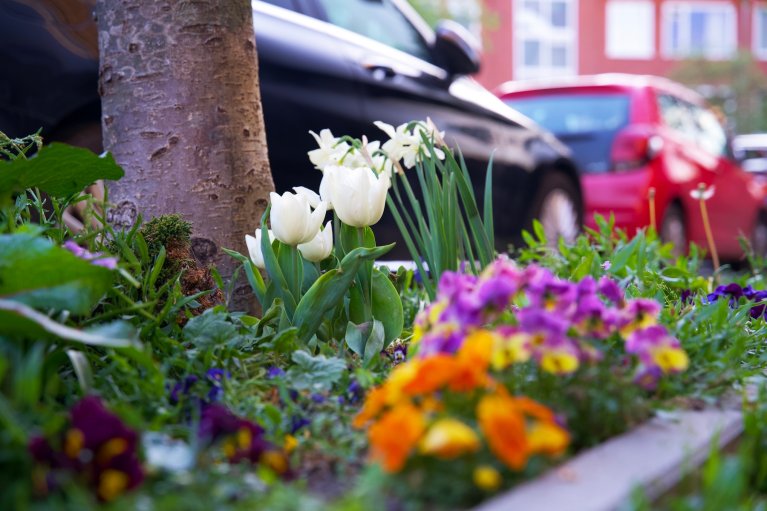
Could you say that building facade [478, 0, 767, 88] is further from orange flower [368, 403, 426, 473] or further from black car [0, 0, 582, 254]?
orange flower [368, 403, 426, 473]

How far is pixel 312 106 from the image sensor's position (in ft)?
12.1

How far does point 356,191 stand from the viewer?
2.16 m

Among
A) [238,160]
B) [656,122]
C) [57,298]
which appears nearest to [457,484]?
[57,298]

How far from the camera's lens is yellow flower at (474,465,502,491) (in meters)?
1.22

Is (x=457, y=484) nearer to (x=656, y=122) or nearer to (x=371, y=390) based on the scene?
(x=371, y=390)

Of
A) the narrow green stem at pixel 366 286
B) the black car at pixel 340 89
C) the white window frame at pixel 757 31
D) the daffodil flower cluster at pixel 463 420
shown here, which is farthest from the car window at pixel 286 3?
the white window frame at pixel 757 31

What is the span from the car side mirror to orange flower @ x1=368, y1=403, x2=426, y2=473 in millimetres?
3482

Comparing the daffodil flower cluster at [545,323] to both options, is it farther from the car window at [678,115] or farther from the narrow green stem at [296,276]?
the car window at [678,115]

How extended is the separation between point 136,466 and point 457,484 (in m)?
0.44

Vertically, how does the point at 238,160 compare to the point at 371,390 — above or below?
above

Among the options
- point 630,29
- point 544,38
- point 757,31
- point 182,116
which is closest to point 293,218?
point 182,116

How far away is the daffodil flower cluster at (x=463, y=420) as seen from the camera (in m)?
1.24

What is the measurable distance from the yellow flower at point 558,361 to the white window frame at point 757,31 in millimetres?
33787

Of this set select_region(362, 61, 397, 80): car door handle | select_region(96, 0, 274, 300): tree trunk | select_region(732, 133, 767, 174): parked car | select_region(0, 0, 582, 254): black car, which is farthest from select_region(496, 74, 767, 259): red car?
select_region(96, 0, 274, 300): tree trunk
